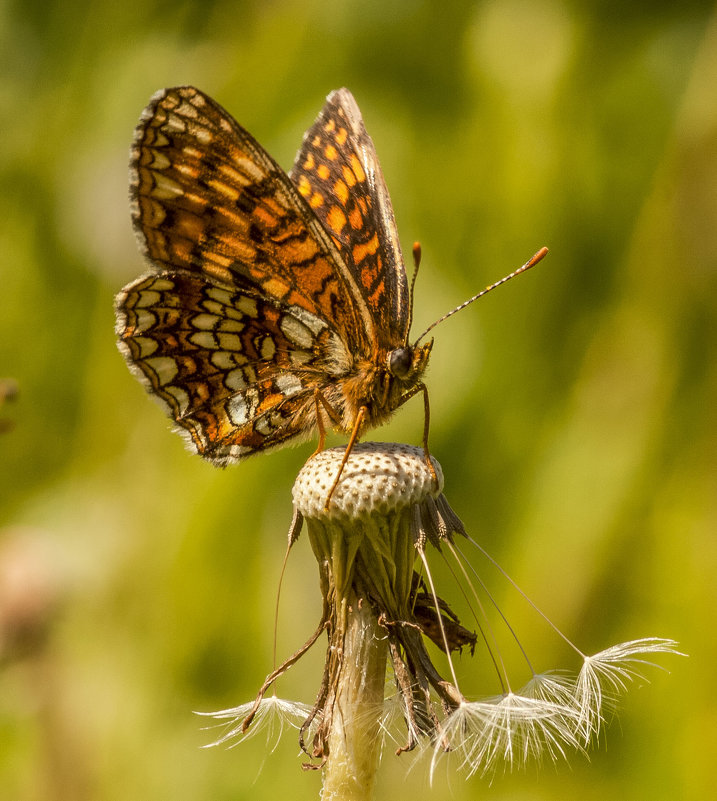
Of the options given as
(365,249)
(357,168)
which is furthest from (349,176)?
(365,249)

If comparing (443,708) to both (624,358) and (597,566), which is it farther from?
(624,358)

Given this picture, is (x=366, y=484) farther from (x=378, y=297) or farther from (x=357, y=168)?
(x=357, y=168)

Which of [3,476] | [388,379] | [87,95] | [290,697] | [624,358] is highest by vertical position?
[87,95]

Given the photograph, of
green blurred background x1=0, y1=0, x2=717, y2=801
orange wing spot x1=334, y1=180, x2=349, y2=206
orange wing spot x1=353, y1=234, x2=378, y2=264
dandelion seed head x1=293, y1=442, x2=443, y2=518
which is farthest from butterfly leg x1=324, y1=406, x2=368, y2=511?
green blurred background x1=0, y1=0, x2=717, y2=801

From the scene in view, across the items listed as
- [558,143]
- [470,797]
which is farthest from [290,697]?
[558,143]

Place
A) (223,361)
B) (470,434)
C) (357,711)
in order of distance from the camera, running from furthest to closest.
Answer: (470,434) < (223,361) < (357,711)
